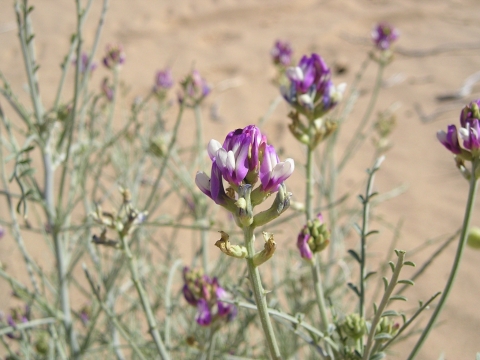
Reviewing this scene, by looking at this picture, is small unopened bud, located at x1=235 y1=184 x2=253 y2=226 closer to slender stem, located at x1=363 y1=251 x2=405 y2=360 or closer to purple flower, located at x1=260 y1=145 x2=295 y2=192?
purple flower, located at x1=260 y1=145 x2=295 y2=192

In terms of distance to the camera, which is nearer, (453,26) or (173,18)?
(453,26)

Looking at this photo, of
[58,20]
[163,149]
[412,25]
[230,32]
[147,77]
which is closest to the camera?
[163,149]

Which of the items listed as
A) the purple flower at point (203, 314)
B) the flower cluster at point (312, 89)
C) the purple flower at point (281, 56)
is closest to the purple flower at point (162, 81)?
the purple flower at point (281, 56)

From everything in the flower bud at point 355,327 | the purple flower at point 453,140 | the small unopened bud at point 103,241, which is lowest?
the flower bud at point 355,327

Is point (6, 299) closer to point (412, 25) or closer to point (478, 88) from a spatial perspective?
point (478, 88)

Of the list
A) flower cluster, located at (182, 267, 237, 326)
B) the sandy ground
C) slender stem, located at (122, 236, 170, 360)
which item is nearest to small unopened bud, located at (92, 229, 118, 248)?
slender stem, located at (122, 236, 170, 360)

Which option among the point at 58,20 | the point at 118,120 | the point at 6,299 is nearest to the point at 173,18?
the point at 58,20

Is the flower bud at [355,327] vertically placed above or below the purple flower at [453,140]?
below

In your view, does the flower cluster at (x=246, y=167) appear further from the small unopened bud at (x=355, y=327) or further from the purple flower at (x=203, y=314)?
the purple flower at (x=203, y=314)
